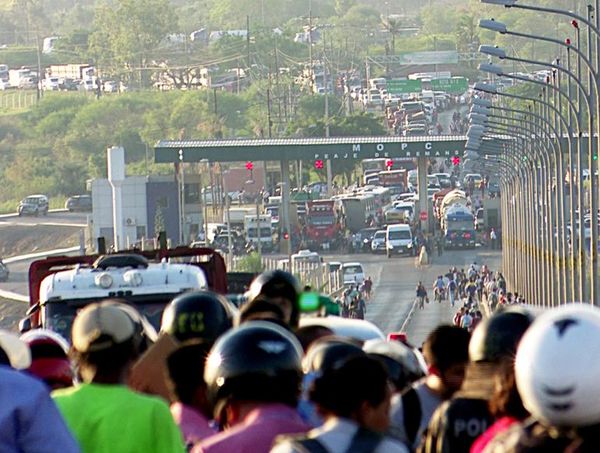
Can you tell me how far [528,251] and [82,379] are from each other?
5894 centimetres

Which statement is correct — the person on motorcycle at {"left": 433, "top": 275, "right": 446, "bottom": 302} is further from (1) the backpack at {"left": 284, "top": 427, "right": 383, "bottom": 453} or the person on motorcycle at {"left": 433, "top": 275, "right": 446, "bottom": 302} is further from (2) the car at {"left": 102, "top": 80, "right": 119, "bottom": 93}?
(2) the car at {"left": 102, "top": 80, "right": 119, "bottom": 93}

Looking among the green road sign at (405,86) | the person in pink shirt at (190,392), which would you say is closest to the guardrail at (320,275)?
the person in pink shirt at (190,392)

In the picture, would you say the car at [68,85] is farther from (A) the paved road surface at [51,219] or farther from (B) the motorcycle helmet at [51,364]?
(B) the motorcycle helmet at [51,364]

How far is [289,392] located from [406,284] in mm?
69997

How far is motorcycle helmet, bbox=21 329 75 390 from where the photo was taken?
955 cm

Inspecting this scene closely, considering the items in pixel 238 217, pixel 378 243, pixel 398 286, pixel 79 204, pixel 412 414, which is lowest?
pixel 398 286

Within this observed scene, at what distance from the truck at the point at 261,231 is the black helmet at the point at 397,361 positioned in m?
83.4

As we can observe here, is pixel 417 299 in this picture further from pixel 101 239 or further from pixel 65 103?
pixel 65 103

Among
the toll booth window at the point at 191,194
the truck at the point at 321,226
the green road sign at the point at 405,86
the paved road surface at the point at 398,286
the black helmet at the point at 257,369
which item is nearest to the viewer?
the black helmet at the point at 257,369

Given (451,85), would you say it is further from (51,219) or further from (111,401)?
(111,401)

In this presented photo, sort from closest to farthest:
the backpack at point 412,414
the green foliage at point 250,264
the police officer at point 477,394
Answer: the police officer at point 477,394 < the backpack at point 412,414 < the green foliage at point 250,264

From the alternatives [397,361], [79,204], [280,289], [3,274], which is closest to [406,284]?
[3,274]

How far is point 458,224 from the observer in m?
91.9

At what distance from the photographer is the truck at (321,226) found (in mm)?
95812
